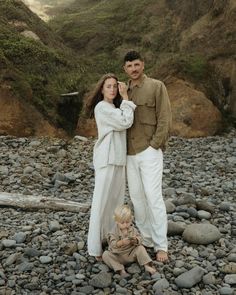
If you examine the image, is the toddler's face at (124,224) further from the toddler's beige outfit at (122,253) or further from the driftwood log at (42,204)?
the driftwood log at (42,204)

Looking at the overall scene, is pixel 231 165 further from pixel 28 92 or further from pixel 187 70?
pixel 28 92

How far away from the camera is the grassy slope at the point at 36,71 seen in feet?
42.9

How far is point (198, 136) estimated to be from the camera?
42.5 feet

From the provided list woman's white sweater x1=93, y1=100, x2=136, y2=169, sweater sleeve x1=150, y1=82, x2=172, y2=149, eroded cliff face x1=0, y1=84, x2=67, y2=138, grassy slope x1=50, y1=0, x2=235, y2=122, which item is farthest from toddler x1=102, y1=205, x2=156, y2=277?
grassy slope x1=50, y1=0, x2=235, y2=122

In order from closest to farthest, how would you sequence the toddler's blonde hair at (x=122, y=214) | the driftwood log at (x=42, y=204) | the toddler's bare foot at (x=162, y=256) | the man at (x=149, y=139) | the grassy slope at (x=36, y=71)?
1. the toddler's blonde hair at (x=122, y=214)
2. the man at (x=149, y=139)
3. the toddler's bare foot at (x=162, y=256)
4. the driftwood log at (x=42, y=204)
5. the grassy slope at (x=36, y=71)

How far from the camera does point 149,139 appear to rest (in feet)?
17.2

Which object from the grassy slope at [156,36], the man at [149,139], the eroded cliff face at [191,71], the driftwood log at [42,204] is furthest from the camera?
the grassy slope at [156,36]

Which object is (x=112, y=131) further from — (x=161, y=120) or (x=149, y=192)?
(x=149, y=192)

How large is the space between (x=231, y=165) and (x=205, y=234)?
15.7 ft

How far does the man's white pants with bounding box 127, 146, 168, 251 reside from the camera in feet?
17.0

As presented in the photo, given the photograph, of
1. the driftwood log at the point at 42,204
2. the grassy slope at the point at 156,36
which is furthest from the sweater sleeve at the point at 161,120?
the grassy slope at the point at 156,36

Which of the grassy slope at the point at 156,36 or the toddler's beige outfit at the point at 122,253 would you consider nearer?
the toddler's beige outfit at the point at 122,253

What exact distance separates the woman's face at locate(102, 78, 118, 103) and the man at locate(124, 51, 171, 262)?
0.64 feet

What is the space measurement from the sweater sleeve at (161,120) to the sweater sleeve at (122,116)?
296mm
